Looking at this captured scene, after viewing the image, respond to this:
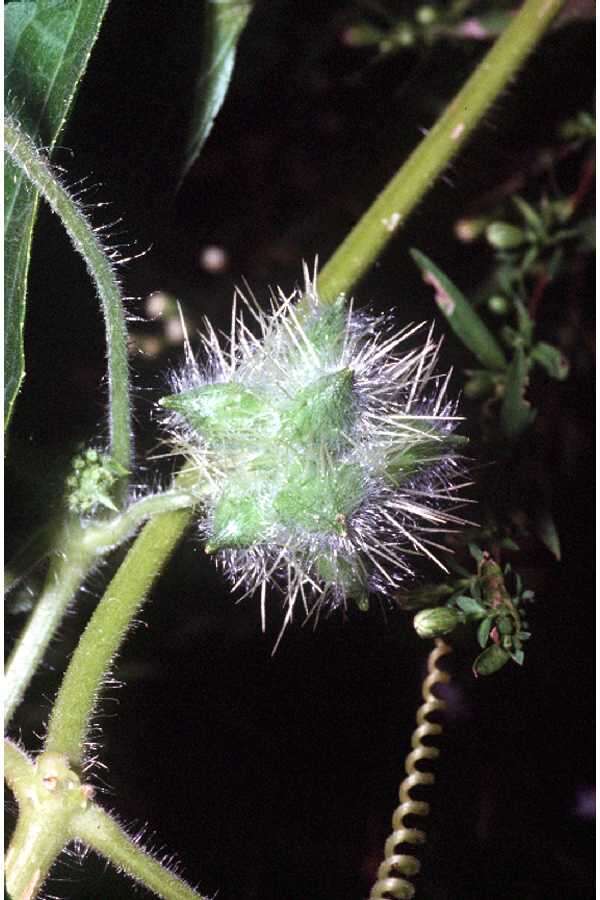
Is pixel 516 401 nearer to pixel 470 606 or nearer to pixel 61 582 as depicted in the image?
pixel 470 606

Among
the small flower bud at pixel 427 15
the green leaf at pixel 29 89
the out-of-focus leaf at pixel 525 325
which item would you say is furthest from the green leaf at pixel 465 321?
the green leaf at pixel 29 89

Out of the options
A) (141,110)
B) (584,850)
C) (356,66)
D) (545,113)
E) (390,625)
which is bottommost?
(584,850)

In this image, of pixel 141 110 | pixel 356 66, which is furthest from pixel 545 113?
pixel 141 110

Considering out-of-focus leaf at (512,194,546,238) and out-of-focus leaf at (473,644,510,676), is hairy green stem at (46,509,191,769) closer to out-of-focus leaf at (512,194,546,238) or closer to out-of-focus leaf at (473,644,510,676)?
out-of-focus leaf at (473,644,510,676)

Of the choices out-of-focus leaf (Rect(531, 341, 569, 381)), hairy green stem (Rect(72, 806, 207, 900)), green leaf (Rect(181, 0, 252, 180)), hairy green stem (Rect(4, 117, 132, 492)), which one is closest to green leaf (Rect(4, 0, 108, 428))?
hairy green stem (Rect(4, 117, 132, 492))

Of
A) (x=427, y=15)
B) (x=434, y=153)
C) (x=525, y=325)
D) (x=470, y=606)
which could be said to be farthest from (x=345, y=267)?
(x=427, y=15)

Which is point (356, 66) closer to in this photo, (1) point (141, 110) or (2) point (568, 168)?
(2) point (568, 168)

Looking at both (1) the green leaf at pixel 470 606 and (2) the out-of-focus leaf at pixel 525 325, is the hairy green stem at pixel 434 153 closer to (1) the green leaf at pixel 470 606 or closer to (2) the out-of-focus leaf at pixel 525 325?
(2) the out-of-focus leaf at pixel 525 325
